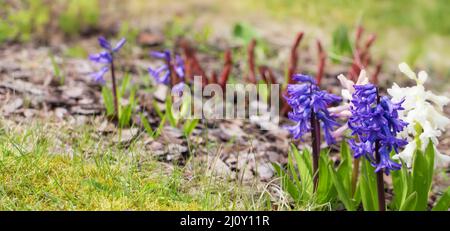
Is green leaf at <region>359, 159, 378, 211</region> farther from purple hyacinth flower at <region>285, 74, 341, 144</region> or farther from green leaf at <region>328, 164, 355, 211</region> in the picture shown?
purple hyacinth flower at <region>285, 74, 341, 144</region>

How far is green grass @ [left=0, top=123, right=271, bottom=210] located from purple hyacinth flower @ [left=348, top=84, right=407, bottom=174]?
1.89 ft

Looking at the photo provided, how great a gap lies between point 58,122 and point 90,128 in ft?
0.92

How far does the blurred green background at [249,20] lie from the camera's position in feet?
21.2

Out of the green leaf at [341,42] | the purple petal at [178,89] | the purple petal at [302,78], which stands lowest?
→ the purple petal at [178,89]

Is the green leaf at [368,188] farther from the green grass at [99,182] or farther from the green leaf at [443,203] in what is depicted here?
the green grass at [99,182]

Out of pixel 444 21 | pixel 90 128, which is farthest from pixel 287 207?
pixel 444 21

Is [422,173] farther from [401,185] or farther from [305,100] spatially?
[305,100]

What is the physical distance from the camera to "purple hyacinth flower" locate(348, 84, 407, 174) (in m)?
2.93

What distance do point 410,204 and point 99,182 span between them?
58.3 inches

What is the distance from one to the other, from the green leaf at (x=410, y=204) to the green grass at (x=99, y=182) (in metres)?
0.66

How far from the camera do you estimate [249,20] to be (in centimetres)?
739

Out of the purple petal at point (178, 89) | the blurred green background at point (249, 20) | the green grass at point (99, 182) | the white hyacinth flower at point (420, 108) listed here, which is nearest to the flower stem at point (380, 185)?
the white hyacinth flower at point (420, 108)

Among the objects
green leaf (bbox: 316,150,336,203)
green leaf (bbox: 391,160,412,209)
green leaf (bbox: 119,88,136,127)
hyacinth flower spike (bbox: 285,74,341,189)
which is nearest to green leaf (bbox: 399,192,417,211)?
green leaf (bbox: 391,160,412,209)

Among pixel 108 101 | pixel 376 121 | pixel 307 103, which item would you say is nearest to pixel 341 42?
pixel 108 101
